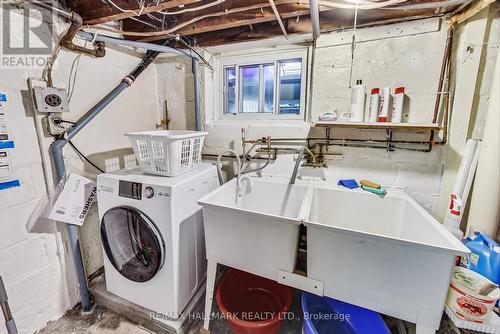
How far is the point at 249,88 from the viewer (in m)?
2.09

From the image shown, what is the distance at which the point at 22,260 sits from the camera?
1277 millimetres

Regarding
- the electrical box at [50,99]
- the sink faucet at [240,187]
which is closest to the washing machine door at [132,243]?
the sink faucet at [240,187]

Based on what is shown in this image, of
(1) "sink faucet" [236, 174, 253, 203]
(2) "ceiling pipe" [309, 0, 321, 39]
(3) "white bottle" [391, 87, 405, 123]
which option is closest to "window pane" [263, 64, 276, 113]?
(2) "ceiling pipe" [309, 0, 321, 39]

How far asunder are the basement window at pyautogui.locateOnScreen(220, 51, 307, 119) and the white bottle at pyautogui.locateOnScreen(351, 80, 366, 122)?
424mm

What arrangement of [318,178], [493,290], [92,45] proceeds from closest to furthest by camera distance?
[493,290] < [92,45] < [318,178]

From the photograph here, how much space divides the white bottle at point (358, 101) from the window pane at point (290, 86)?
49 centimetres

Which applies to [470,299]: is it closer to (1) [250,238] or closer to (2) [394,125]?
(2) [394,125]

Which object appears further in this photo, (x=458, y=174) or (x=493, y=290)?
(x=458, y=174)

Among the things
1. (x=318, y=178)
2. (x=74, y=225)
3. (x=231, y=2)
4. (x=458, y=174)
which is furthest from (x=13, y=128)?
(x=458, y=174)

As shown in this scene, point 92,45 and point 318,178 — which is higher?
point 92,45

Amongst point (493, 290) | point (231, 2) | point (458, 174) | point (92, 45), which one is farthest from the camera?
point (92, 45)

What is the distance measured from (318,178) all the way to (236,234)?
0.86 m

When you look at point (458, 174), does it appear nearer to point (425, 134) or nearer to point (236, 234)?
point (425, 134)

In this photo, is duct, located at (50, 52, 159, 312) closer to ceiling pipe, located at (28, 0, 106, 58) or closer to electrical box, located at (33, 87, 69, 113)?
electrical box, located at (33, 87, 69, 113)
